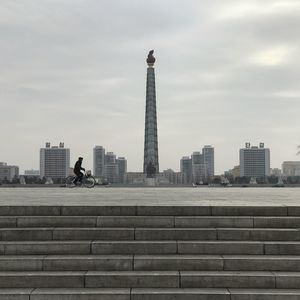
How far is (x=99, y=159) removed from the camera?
7470 inches

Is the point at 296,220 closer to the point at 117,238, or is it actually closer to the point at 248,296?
the point at 248,296

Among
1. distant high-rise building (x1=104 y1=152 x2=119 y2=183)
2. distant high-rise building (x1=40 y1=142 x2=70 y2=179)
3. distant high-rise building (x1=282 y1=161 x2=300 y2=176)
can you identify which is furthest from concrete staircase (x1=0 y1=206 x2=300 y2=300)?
distant high-rise building (x1=282 y1=161 x2=300 y2=176)

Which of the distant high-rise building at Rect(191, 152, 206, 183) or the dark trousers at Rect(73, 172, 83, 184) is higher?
the distant high-rise building at Rect(191, 152, 206, 183)

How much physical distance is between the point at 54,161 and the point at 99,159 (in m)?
30.6

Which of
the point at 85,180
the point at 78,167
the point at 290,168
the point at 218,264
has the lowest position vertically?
the point at 218,264

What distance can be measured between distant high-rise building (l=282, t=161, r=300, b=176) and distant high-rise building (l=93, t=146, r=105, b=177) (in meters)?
75.1

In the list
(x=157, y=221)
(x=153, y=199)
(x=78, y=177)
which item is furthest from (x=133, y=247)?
(x=78, y=177)

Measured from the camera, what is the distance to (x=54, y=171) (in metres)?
161

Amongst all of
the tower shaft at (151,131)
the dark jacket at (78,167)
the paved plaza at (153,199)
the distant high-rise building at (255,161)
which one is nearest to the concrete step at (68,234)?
the paved plaza at (153,199)

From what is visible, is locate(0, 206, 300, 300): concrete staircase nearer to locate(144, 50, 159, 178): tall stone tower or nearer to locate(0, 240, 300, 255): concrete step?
locate(0, 240, 300, 255): concrete step

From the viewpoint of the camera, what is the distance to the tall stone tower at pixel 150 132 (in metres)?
90.8

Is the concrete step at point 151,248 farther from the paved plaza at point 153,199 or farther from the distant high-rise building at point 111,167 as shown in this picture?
the distant high-rise building at point 111,167

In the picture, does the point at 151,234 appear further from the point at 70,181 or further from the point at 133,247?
the point at 70,181

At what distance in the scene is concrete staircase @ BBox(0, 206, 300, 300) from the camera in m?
6.36
